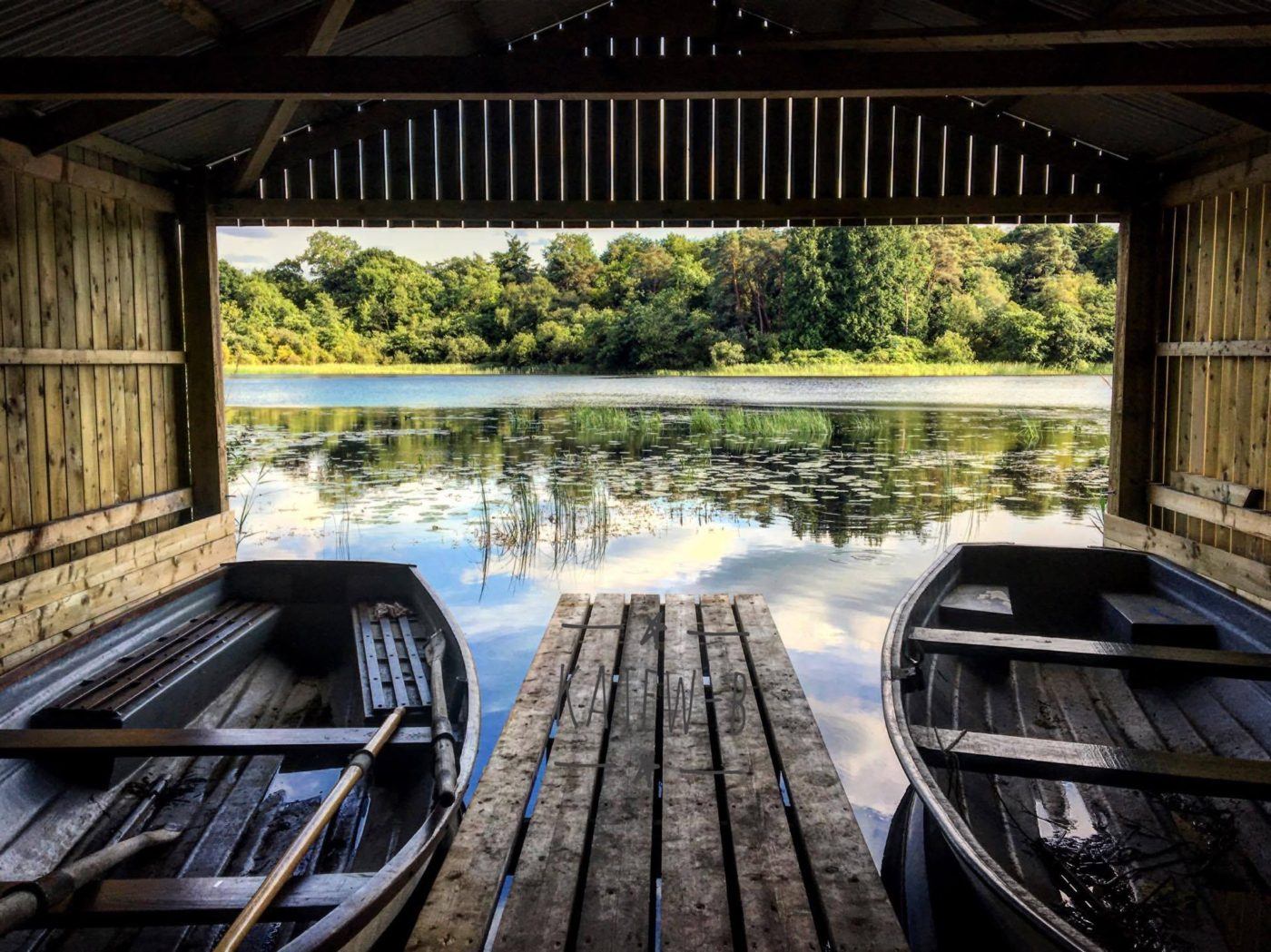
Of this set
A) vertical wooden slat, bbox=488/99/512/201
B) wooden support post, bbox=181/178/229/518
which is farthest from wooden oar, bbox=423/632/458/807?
vertical wooden slat, bbox=488/99/512/201

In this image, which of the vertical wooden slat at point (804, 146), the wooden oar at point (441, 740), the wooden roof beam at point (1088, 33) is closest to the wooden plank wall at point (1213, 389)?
the wooden roof beam at point (1088, 33)

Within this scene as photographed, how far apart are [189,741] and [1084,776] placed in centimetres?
244

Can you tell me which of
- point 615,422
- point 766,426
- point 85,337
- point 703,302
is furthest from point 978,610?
point 703,302

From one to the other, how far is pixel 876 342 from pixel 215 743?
34506mm

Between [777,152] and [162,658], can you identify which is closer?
[162,658]

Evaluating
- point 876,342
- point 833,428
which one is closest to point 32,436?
point 833,428

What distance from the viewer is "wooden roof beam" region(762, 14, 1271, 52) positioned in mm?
3574

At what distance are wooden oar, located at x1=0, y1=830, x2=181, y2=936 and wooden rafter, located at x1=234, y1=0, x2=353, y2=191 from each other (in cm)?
318

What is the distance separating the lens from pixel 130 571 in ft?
17.6

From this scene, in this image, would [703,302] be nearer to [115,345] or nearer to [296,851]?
[115,345]

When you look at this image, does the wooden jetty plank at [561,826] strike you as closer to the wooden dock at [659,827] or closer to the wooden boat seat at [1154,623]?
the wooden dock at [659,827]

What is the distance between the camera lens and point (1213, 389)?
5574 mm

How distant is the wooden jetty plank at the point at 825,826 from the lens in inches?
84.4

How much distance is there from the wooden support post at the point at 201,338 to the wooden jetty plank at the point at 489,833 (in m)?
3.49
